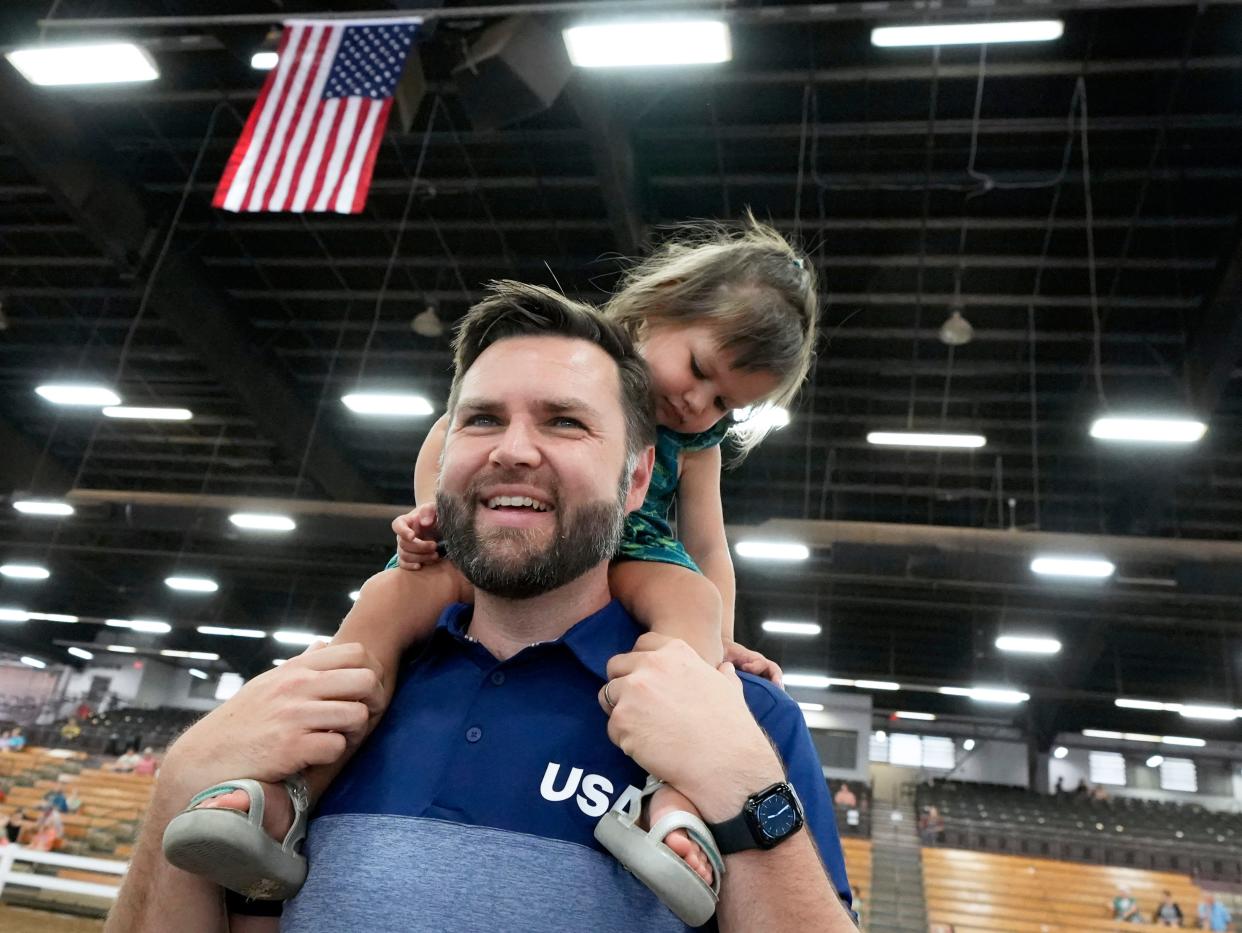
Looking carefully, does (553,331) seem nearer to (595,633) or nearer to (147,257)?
(595,633)

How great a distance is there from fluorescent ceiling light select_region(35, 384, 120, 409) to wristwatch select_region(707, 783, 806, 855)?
11.7m

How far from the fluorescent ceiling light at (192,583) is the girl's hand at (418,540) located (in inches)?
759

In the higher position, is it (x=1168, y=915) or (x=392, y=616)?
(x=1168, y=915)

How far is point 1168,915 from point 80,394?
16622mm

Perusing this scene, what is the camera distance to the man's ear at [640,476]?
4.61 ft

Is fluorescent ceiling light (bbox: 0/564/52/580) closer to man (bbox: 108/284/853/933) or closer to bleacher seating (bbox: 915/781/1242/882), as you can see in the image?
bleacher seating (bbox: 915/781/1242/882)

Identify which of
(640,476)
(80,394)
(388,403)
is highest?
(80,394)

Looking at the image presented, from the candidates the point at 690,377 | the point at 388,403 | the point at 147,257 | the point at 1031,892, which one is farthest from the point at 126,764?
the point at 690,377

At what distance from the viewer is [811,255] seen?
791cm

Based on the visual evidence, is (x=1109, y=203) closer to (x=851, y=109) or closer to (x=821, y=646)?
(x=851, y=109)

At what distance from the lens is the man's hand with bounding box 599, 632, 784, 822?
3.19 feet

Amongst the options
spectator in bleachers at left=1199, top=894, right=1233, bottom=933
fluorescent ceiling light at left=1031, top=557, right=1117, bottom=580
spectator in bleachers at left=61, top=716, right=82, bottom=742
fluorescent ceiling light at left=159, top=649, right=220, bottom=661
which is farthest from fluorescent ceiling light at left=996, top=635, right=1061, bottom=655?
fluorescent ceiling light at left=159, top=649, right=220, bottom=661

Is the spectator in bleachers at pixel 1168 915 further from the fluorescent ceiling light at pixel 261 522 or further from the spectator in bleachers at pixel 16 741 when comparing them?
the spectator in bleachers at pixel 16 741

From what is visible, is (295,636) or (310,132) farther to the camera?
(295,636)
